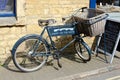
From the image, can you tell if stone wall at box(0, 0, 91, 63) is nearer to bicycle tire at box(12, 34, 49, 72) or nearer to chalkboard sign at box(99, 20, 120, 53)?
bicycle tire at box(12, 34, 49, 72)

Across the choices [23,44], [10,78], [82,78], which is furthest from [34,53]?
[82,78]

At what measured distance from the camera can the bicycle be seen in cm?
557

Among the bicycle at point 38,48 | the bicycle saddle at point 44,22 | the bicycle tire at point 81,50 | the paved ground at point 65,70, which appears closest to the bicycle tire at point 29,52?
the bicycle at point 38,48

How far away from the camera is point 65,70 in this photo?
19.4 ft

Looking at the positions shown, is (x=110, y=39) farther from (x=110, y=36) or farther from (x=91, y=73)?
(x=91, y=73)

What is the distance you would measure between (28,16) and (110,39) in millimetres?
2169

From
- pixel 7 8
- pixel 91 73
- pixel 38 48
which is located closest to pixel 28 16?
pixel 7 8

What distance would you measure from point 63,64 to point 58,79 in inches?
35.8

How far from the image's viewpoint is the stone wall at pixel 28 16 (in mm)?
5832

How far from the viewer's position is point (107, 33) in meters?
6.89

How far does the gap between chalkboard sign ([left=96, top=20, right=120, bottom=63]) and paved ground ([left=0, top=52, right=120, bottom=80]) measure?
0.30m

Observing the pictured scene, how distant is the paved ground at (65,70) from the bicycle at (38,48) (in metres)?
0.16

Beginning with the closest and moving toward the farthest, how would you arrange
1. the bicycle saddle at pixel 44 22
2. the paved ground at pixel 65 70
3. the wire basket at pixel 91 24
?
the paved ground at pixel 65 70 → the bicycle saddle at pixel 44 22 → the wire basket at pixel 91 24

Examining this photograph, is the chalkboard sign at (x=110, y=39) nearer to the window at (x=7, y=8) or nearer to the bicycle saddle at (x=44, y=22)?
the bicycle saddle at (x=44, y=22)
